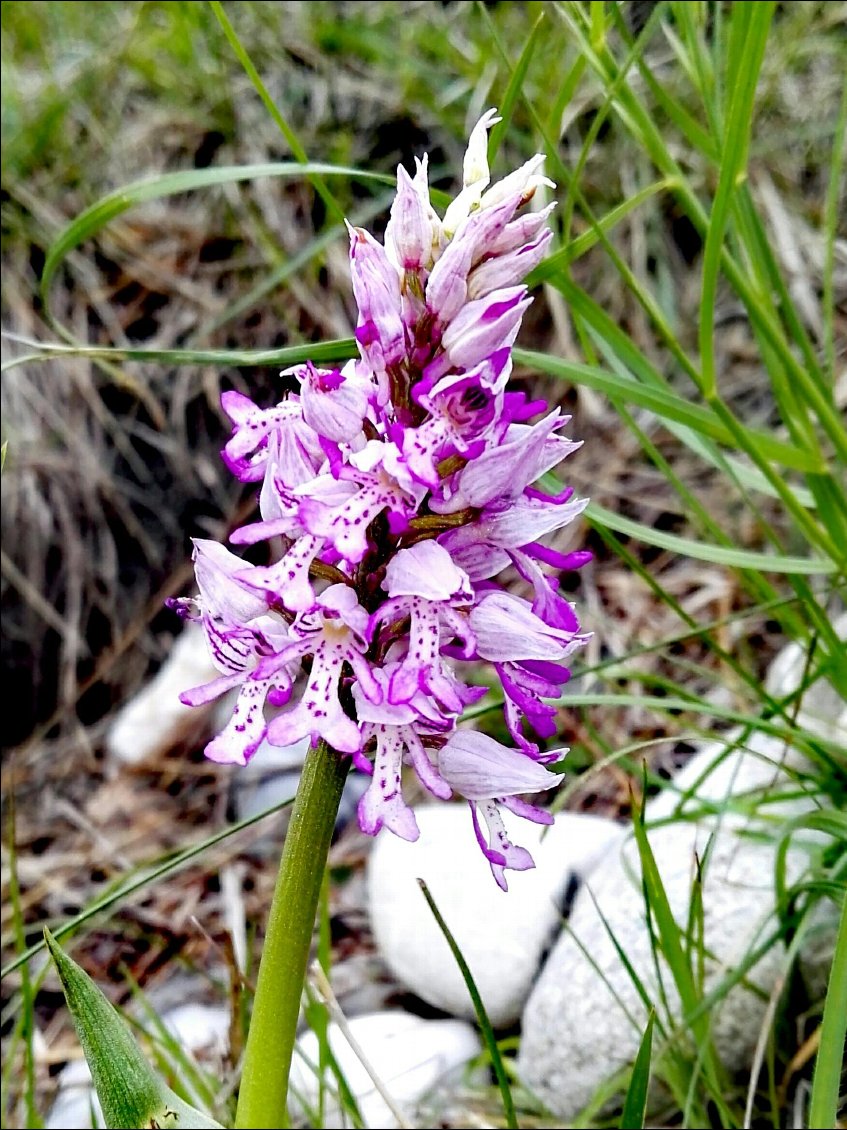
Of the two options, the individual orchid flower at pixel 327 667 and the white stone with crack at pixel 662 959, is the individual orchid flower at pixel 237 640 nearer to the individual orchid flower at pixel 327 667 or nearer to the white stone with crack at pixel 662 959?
the individual orchid flower at pixel 327 667

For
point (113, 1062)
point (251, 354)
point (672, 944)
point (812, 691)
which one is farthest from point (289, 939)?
point (812, 691)

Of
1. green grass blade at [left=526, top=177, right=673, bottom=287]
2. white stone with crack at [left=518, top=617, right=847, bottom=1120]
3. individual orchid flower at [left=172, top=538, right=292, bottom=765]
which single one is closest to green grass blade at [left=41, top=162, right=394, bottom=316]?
green grass blade at [left=526, top=177, right=673, bottom=287]

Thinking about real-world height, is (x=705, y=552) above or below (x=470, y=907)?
above

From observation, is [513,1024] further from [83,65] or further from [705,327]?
[83,65]

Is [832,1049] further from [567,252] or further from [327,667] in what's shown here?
[567,252]

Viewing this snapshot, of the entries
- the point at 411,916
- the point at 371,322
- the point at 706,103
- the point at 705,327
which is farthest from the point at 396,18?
the point at 371,322

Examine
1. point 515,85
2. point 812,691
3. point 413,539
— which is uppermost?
point 515,85
